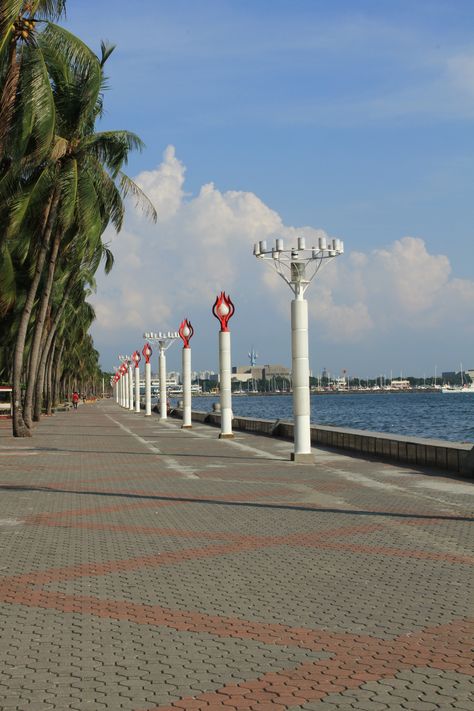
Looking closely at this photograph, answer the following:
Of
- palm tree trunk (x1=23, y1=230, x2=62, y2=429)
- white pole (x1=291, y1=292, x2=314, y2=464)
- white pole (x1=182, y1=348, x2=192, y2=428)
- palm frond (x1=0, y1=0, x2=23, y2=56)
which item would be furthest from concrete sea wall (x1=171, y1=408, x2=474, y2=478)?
palm frond (x1=0, y1=0, x2=23, y2=56)

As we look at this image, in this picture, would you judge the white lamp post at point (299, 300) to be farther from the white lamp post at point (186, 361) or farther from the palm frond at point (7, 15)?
the white lamp post at point (186, 361)

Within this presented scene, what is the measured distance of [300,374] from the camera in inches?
874

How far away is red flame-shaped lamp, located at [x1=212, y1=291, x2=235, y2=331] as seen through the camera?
31.8m

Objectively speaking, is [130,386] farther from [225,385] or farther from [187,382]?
[225,385]

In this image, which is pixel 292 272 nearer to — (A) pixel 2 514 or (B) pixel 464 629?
(A) pixel 2 514

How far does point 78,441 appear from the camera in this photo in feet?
103

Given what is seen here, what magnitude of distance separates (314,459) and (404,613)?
14905mm

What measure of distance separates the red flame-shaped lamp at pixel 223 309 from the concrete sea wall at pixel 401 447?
4.31 meters

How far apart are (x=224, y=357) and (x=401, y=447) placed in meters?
12.1

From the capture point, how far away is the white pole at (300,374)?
2191 centimetres

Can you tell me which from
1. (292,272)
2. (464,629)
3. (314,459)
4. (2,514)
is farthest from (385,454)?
(464,629)

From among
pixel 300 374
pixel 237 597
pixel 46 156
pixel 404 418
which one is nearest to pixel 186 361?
pixel 46 156

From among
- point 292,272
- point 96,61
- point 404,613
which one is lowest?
point 404,613

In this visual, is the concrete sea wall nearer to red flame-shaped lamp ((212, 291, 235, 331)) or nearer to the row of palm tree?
red flame-shaped lamp ((212, 291, 235, 331))
